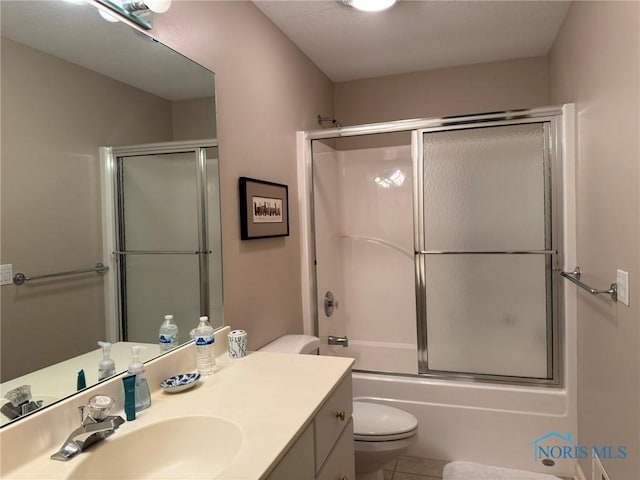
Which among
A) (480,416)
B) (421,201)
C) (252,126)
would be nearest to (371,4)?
(252,126)

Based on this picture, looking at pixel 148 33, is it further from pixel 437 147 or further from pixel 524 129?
pixel 524 129

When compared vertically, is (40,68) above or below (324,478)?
above

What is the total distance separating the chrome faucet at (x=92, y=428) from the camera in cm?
94

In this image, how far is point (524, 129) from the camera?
7.63ft

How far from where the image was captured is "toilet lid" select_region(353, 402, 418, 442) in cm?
188

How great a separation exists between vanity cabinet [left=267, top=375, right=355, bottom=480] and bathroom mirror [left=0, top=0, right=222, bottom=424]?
603mm

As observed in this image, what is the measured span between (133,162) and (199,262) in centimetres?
47

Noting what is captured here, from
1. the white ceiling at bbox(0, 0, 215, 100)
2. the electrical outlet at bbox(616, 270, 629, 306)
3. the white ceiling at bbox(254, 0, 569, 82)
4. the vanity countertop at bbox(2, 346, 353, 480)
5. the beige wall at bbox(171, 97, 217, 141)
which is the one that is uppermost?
the white ceiling at bbox(254, 0, 569, 82)

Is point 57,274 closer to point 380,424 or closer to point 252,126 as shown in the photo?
point 252,126

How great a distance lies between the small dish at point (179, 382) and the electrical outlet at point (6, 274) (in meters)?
0.56

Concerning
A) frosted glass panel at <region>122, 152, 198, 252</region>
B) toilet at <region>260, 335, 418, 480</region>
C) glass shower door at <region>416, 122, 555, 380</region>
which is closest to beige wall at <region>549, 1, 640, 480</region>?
glass shower door at <region>416, 122, 555, 380</region>

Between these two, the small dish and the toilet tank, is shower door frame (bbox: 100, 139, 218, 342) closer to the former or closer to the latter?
the small dish

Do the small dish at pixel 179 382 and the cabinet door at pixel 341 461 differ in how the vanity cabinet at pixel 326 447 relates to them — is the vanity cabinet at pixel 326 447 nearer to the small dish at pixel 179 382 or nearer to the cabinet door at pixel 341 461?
the cabinet door at pixel 341 461

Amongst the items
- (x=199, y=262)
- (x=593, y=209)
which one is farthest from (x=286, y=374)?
(x=593, y=209)
